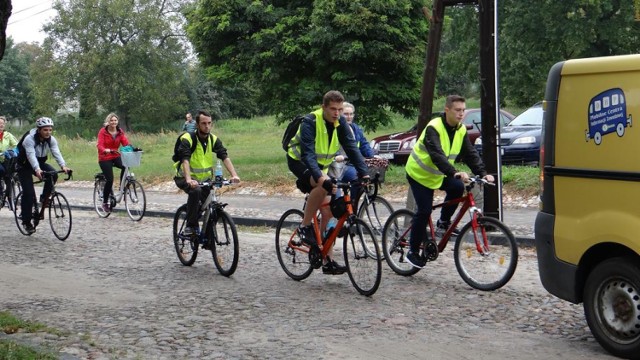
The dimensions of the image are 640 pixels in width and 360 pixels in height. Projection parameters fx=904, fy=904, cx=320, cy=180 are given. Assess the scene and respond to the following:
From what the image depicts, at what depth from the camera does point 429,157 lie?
351 inches

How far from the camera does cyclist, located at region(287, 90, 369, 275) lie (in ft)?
28.3

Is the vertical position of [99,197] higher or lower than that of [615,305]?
lower

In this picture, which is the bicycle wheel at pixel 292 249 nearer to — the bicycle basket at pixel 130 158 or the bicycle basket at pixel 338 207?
the bicycle basket at pixel 338 207

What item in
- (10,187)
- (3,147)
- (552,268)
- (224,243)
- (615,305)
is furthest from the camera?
(3,147)

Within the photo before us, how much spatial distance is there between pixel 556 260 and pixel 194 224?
4919 mm

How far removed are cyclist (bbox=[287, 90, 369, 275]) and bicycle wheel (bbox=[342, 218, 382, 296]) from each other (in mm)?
293

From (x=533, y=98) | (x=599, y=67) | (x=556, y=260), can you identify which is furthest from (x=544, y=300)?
(x=533, y=98)

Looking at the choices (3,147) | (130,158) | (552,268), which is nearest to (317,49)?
(130,158)

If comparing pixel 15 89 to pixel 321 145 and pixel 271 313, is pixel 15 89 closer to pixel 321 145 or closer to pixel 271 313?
pixel 321 145

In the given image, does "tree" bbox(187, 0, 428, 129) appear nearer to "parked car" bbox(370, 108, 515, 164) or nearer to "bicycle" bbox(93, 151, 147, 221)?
"parked car" bbox(370, 108, 515, 164)

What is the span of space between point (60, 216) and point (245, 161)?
1507cm

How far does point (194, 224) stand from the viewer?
10.3 meters

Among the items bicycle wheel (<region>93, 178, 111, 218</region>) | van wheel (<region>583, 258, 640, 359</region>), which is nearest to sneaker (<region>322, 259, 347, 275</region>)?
van wheel (<region>583, 258, 640, 359</region>)

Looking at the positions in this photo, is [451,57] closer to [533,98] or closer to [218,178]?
[533,98]
